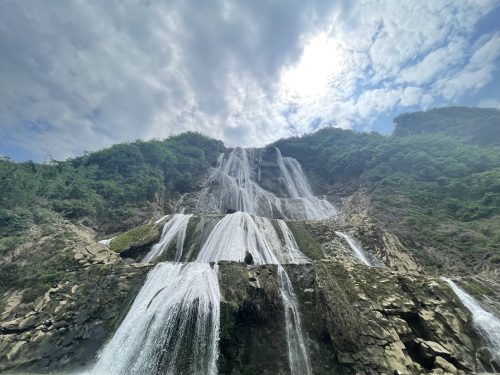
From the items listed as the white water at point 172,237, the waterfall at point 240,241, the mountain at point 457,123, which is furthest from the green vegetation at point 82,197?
the mountain at point 457,123

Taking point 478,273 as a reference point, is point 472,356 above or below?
below

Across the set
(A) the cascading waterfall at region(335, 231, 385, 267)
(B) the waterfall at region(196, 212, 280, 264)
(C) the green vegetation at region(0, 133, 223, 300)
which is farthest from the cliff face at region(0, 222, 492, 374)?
(A) the cascading waterfall at region(335, 231, 385, 267)

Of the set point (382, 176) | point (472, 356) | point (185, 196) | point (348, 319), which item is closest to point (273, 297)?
point (348, 319)

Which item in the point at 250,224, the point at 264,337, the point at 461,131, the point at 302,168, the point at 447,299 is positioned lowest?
the point at 264,337

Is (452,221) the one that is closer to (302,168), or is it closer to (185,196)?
(302,168)

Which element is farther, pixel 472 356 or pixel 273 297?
pixel 273 297

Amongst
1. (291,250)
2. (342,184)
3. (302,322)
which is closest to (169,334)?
(302,322)

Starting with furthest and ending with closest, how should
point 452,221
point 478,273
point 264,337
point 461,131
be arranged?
point 461,131
point 452,221
point 478,273
point 264,337
